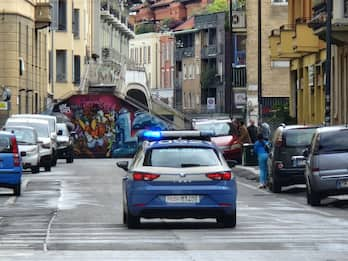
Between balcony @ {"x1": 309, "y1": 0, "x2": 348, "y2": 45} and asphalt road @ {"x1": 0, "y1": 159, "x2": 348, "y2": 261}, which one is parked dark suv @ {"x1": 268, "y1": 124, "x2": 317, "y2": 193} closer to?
asphalt road @ {"x1": 0, "y1": 159, "x2": 348, "y2": 261}

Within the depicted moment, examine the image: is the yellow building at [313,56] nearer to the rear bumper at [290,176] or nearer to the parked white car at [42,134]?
the parked white car at [42,134]

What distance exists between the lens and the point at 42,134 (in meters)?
48.3

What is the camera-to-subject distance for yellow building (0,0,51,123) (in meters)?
63.0

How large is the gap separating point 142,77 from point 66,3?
23.7 ft

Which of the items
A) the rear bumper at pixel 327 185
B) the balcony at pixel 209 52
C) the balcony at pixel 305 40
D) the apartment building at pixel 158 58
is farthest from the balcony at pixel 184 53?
the rear bumper at pixel 327 185

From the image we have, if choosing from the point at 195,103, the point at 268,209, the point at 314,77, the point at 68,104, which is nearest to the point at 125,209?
the point at 268,209

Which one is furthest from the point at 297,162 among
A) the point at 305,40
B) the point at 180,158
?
the point at 305,40

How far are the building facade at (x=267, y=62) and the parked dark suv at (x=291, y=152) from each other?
53.3 meters

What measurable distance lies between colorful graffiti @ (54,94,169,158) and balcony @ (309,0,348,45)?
24.0 m

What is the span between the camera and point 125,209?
21.4m

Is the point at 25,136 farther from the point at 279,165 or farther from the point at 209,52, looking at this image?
the point at 209,52

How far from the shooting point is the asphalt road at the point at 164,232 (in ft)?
55.3

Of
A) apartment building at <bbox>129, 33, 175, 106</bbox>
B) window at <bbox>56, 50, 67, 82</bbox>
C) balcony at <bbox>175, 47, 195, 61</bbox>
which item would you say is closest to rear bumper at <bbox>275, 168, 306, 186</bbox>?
window at <bbox>56, 50, 67, 82</bbox>

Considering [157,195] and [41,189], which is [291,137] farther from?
[157,195]
